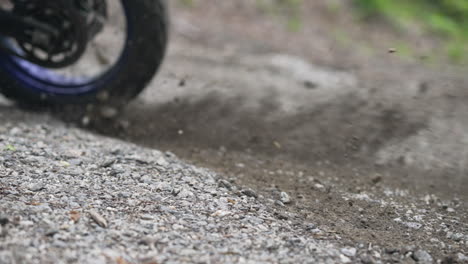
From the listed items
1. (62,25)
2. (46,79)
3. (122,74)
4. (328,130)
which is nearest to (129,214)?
(122,74)

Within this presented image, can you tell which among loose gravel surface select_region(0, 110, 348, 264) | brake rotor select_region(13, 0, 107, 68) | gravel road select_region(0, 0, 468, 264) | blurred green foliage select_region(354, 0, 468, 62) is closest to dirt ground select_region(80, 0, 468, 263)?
gravel road select_region(0, 0, 468, 264)

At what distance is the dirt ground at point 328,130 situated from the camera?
96.0 inches

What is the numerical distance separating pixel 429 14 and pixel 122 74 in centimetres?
517

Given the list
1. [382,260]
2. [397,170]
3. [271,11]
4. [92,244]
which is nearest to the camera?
[92,244]

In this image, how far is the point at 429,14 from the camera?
7012 millimetres

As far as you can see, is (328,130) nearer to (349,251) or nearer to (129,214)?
(349,251)

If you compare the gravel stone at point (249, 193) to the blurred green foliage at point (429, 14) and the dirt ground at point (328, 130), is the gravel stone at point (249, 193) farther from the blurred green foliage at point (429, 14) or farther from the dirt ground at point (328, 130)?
the blurred green foliage at point (429, 14)

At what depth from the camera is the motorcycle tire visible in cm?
309

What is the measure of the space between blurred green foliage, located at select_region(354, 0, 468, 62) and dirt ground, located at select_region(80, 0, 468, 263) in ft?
4.14

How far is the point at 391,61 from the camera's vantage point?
5434 mm

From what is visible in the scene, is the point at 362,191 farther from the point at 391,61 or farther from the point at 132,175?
the point at 391,61

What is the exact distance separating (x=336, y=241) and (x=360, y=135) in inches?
60.1

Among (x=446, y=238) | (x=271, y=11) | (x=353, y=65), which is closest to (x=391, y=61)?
(x=353, y=65)

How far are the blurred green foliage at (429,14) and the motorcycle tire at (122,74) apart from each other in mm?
4338
